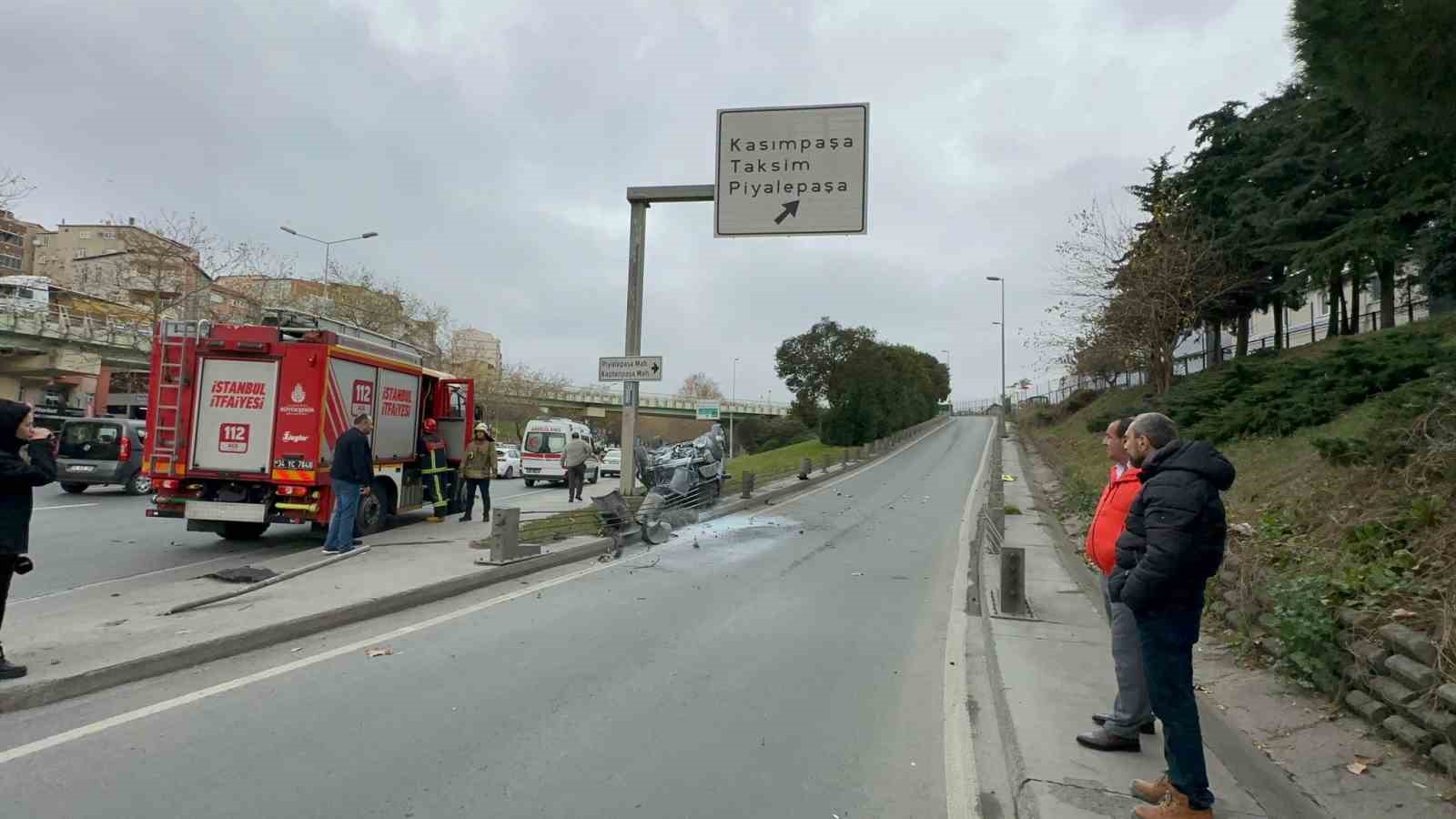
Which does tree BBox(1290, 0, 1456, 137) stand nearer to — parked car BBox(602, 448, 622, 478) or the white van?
the white van

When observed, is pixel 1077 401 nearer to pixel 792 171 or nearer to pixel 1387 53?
pixel 792 171

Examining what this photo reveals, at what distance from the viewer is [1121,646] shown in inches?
176

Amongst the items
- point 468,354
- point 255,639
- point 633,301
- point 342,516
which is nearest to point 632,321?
point 633,301

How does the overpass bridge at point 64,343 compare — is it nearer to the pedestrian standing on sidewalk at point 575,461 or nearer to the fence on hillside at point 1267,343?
the pedestrian standing on sidewalk at point 575,461

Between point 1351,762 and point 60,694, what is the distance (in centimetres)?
738

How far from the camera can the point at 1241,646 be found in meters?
6.30

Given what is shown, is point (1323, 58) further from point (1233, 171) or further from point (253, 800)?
point (1233, 171)

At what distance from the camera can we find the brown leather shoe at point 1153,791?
3.77 m

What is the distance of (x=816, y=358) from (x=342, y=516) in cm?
4957

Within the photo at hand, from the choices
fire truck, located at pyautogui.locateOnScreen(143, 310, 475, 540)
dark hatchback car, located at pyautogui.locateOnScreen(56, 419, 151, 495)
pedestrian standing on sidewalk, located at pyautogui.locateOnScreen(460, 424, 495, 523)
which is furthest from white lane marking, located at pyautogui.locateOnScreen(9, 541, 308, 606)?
dark hatchback car, located at pyautogui.locateOnScreen(56, 419, 151, 495)

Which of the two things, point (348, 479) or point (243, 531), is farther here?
point (243, 531)

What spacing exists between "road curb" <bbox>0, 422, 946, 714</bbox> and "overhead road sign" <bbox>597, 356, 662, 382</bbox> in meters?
3.60

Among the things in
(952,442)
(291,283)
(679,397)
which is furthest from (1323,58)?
(679,397)

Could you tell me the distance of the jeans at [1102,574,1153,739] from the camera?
14.5 ft
